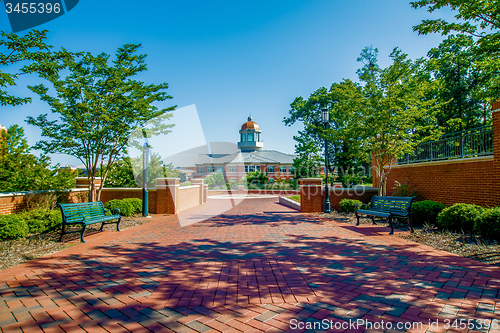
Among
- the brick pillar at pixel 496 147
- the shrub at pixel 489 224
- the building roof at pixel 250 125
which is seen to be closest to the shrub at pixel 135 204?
the shrub at pixel 489 224

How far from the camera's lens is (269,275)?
4625 mm

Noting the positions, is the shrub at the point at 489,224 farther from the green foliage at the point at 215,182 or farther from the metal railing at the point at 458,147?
the green foliage at the point at 215,182

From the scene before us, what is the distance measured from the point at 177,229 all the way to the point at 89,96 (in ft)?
18.4

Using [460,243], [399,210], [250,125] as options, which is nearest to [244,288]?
[460,243]

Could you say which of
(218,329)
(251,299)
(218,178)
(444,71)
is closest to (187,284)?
(251,299)

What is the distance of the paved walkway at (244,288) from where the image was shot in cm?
313

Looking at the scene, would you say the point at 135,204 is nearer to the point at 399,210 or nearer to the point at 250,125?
the point at 399,210

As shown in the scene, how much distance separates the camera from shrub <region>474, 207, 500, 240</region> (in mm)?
6262

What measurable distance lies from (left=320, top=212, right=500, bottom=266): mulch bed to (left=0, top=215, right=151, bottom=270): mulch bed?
8508 mm

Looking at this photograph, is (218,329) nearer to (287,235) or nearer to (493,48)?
(287,235)

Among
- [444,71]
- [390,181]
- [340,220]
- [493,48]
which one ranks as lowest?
[340,220]

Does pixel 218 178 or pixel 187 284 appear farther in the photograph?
pixel 218 178

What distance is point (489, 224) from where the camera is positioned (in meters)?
6.36

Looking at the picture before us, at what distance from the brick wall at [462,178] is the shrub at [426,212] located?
46.0 inches
